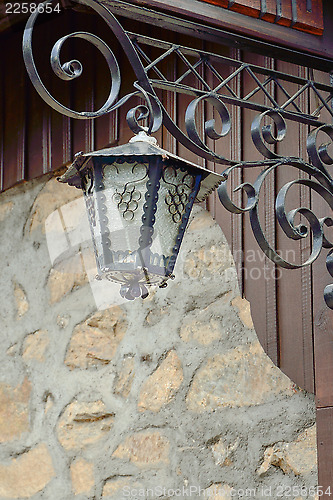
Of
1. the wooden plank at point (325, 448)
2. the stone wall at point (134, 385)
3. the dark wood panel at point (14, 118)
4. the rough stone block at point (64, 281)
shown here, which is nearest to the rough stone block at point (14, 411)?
the stone wall at point (134, 385)

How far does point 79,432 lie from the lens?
8.05 ft

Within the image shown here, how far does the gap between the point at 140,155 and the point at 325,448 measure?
0.98 metres

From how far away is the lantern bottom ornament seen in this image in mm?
1361

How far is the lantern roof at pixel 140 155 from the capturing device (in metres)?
1.36

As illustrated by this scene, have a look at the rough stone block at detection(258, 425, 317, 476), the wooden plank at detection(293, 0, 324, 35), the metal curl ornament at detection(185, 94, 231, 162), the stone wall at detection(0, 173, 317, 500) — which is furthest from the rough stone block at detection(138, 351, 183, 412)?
the wooden plank at detection(293, 0, 324, 35)

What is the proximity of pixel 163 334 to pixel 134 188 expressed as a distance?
3.49 ft

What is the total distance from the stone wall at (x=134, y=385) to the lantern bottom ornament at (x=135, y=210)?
2.71ft

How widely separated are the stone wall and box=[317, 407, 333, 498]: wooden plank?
12 centimetres

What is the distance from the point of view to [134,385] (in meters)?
2.38

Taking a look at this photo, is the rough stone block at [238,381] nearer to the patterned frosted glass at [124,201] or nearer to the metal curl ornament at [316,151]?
the metal curl ornament at [316,151]

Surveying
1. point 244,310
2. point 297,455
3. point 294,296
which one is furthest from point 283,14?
point 297,455

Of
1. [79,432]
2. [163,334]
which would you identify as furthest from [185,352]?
[79,432]

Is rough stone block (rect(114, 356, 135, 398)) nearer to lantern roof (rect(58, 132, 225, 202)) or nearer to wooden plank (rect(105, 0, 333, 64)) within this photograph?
lantern roof (rect(58, 132, 225, 202))

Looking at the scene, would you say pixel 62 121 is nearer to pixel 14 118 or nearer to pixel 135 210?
pixel 14 118
